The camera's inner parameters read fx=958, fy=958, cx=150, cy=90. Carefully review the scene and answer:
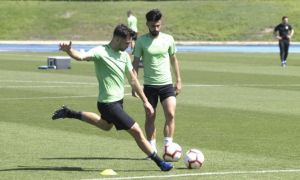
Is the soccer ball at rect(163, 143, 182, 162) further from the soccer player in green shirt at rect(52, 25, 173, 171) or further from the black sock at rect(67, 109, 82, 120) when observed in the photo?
the black sock at rect(67, 109, 82, 120)

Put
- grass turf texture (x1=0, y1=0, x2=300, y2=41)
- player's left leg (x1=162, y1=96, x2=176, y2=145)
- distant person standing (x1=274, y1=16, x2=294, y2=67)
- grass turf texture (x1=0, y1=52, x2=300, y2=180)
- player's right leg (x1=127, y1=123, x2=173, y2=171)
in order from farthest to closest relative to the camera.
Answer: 1. grass turf texture (x1=0, y1=0, x2=300, y2=41)
2. distant person standing (x1=274, y1=16, x2=294, y2=67)
3. player's left leg (x1=162, y1=96, x2=176, y2=145)
4. grass turf texture (x1=0, y1=52, x2=300, y2=180)
5. player's right leg (x1=127, y1=123, x2=173, y2=171)

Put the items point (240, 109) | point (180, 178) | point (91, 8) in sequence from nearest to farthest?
point (180, 178) → point (240, 109) → point (91, 8)

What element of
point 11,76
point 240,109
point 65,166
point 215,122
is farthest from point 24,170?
point 11,76

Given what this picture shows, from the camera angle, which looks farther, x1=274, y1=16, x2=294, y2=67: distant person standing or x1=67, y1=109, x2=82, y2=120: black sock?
x1=274, y1=16, x2=294, y2=67: distant person standing

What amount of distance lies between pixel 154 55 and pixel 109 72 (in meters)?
1.49

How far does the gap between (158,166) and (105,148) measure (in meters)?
2.34

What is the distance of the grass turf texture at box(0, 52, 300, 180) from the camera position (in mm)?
12414

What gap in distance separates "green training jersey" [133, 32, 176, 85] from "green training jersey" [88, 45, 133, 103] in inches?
51.8

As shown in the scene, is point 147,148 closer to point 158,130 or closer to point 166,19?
point 158,130

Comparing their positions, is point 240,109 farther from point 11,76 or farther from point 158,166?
point 11,76

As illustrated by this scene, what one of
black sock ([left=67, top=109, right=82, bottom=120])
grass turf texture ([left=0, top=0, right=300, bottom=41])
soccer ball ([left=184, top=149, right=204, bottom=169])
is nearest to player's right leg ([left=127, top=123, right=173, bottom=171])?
soccer ball ([left=184, top=149, right=204, bottom=169])

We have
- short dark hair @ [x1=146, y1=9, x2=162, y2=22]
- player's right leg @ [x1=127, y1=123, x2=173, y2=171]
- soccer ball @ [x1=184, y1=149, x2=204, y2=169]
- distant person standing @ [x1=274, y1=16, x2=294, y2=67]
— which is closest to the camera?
player's right leg @ [x1=127, y1=123, x2=173, y2=171]

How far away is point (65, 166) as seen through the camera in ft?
40.7

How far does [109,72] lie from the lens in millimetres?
12070
